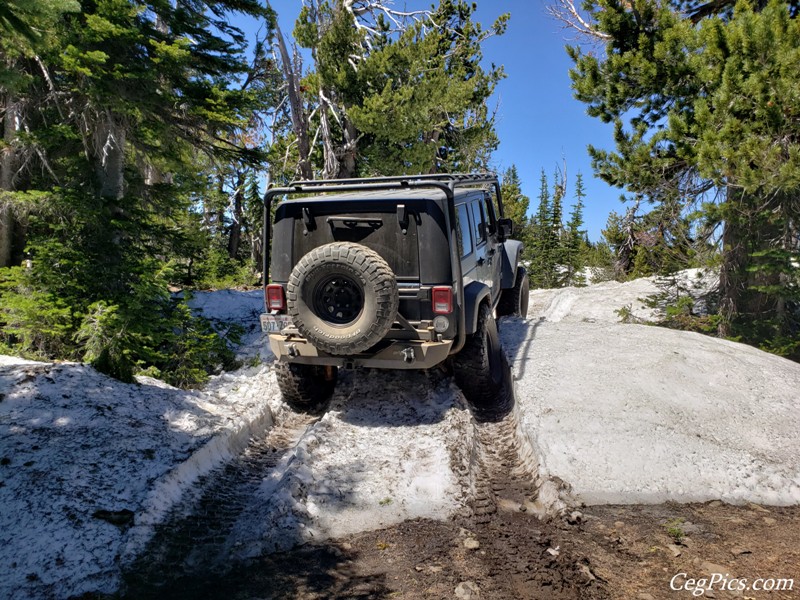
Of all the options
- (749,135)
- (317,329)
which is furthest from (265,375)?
(749,135)

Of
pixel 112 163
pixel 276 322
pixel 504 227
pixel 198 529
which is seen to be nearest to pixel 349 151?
pixel 112 163

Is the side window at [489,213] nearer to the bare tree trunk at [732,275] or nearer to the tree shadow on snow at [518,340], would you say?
the tree shadow on snow at [518,340]

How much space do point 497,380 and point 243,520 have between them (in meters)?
3.60

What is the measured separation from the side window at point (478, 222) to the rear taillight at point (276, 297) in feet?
8.28

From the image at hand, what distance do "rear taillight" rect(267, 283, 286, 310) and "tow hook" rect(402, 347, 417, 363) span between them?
1522mm

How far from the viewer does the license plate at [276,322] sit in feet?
18.0

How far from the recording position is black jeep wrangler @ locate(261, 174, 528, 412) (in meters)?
4.84

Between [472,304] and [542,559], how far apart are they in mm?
2791

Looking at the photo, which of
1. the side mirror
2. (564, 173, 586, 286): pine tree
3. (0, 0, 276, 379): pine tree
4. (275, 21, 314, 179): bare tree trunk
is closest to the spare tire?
(0, 0, 276, 379): pine tree

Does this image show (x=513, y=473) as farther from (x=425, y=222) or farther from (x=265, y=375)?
(x=265, y=375)

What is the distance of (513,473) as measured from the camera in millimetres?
4395

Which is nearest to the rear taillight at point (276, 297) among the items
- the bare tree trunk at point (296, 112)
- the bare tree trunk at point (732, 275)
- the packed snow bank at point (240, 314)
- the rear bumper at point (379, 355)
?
the rear bumper at point (379, 355)

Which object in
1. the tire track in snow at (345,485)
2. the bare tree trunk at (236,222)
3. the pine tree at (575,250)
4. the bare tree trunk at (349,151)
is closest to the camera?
the tire track in snow at (345,485)

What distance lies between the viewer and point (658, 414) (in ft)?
15.5
